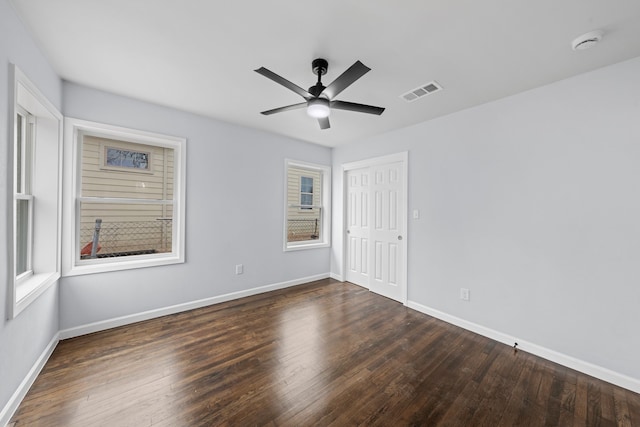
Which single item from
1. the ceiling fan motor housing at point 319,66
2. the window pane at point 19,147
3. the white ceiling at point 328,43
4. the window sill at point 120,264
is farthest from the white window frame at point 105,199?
the ceiling fan motor housing at point 319,66

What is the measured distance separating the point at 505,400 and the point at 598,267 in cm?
142

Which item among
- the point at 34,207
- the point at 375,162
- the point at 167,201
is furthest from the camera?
the point at 375,162

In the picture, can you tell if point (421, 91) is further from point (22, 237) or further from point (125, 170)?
point (22, 237)

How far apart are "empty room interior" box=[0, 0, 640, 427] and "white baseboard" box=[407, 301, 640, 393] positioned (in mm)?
13

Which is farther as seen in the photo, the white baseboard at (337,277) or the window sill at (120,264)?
the white baseboard at (337,277)

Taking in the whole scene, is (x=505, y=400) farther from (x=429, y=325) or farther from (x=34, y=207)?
(x=34, y=207)

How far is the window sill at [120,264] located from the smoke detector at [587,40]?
14.4ft

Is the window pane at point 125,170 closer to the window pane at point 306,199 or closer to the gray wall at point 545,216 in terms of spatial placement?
the window pane at point 306,199

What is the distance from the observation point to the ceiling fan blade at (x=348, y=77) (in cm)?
176

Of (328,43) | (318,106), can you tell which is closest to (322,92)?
(318,106)

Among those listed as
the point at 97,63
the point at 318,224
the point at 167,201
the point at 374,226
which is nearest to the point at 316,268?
the point at 318,224

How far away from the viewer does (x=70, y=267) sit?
2.60m

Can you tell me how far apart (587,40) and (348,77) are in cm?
172

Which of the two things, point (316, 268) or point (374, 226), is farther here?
point (316, 268)
